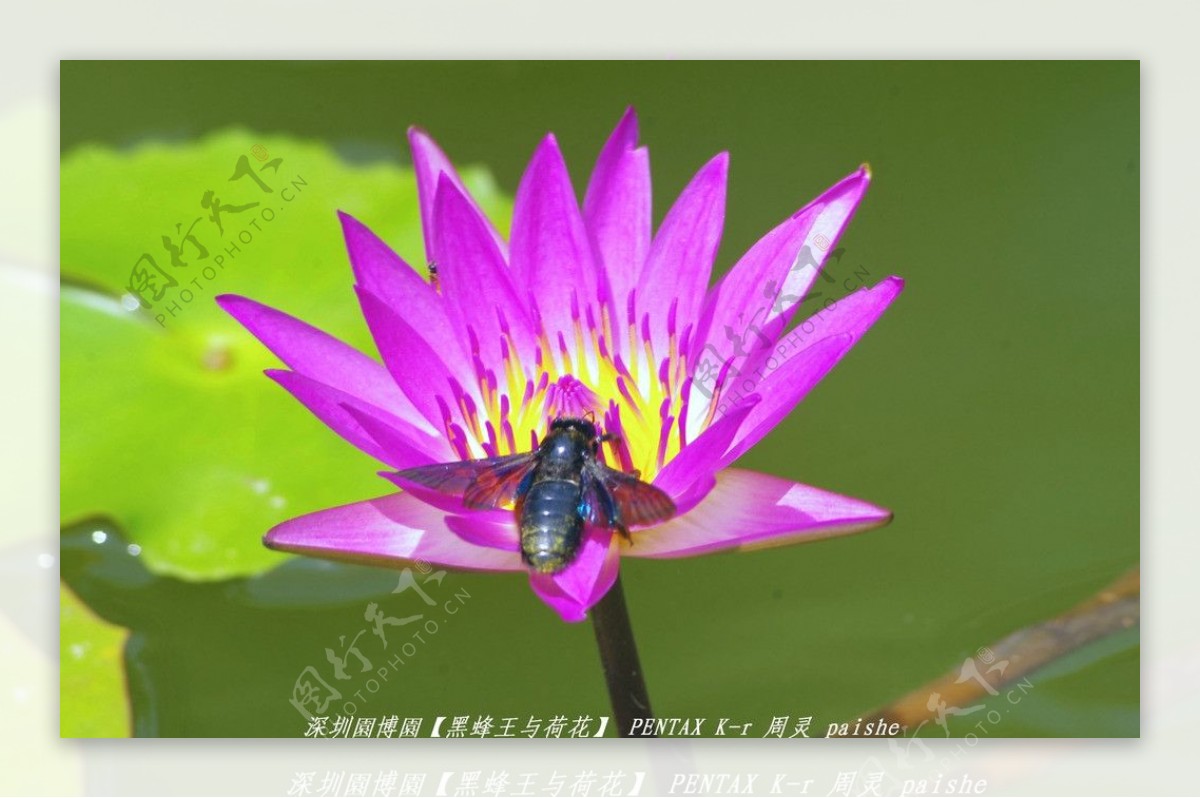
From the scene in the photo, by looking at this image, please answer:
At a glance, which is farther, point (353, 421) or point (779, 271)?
point (779, 271)

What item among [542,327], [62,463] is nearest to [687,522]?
[542,327]

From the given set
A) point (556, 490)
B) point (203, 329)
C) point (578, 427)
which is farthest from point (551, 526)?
point (203, 329)

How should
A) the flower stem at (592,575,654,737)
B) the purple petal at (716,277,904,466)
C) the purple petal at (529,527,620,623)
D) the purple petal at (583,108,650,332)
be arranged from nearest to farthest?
the purple petal at (529,527,620,623)
the purple petal at (716,277,904,466)
the flower stem at (592,575,654,737)
the purple petal at (583,108,650,332)

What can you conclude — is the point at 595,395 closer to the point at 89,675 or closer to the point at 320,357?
the point at 320,357

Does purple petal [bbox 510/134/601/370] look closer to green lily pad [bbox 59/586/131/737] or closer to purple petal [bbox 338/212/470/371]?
purple petal [bbox 338/212/470/371]

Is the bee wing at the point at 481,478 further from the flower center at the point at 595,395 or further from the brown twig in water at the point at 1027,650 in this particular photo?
the brown twig in water at the point at 1027,650

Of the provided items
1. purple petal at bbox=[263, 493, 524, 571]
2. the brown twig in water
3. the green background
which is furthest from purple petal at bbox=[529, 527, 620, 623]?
the brown twig in water

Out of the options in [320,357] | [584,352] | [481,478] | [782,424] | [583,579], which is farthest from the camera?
[782,424]
